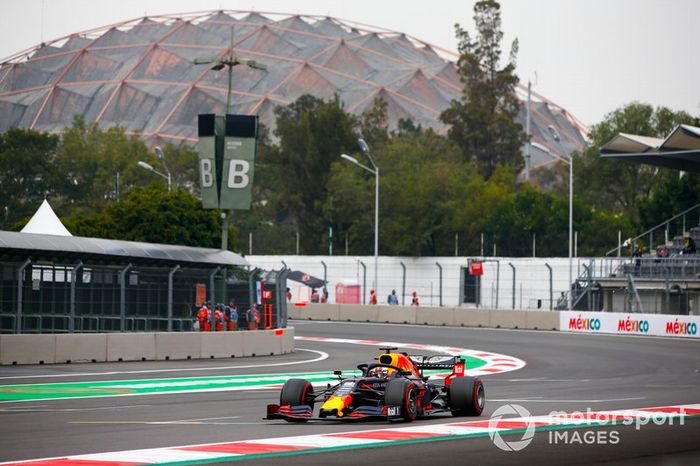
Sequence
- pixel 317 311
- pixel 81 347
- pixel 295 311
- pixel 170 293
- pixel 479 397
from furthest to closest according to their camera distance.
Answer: pixel 295 311 < pixel 317 311 < pixel 170 293 < pixel 81 347 < pixel 479 397

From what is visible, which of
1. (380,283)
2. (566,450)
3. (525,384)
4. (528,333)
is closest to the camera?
(566,450)

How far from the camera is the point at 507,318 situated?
181ft

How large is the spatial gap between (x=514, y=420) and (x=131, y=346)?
16910 mm

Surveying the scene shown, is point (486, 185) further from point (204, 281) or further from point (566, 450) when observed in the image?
point (566, 450)

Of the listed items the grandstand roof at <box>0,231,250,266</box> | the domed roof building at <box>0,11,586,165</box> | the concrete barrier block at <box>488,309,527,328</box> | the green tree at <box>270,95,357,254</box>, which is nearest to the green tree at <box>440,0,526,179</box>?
the green tree at <box>270,95,357,254</box>

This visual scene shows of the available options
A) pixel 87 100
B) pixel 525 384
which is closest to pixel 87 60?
pixel 87 100

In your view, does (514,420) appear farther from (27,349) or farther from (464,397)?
(27,349)

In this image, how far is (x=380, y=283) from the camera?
71375 millimetres

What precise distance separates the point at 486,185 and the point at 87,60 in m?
80.4

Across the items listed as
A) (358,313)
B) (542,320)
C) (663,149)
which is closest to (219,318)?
(542,320)

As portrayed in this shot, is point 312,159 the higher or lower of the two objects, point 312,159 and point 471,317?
the higher

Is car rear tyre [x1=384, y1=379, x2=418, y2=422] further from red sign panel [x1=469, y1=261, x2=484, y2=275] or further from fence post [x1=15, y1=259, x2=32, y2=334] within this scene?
red sign panel [x1=469, y1=261, x2=484, y2=275]

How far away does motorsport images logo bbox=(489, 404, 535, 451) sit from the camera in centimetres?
1475

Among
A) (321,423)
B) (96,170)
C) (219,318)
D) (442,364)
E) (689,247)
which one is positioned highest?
(96,170)
